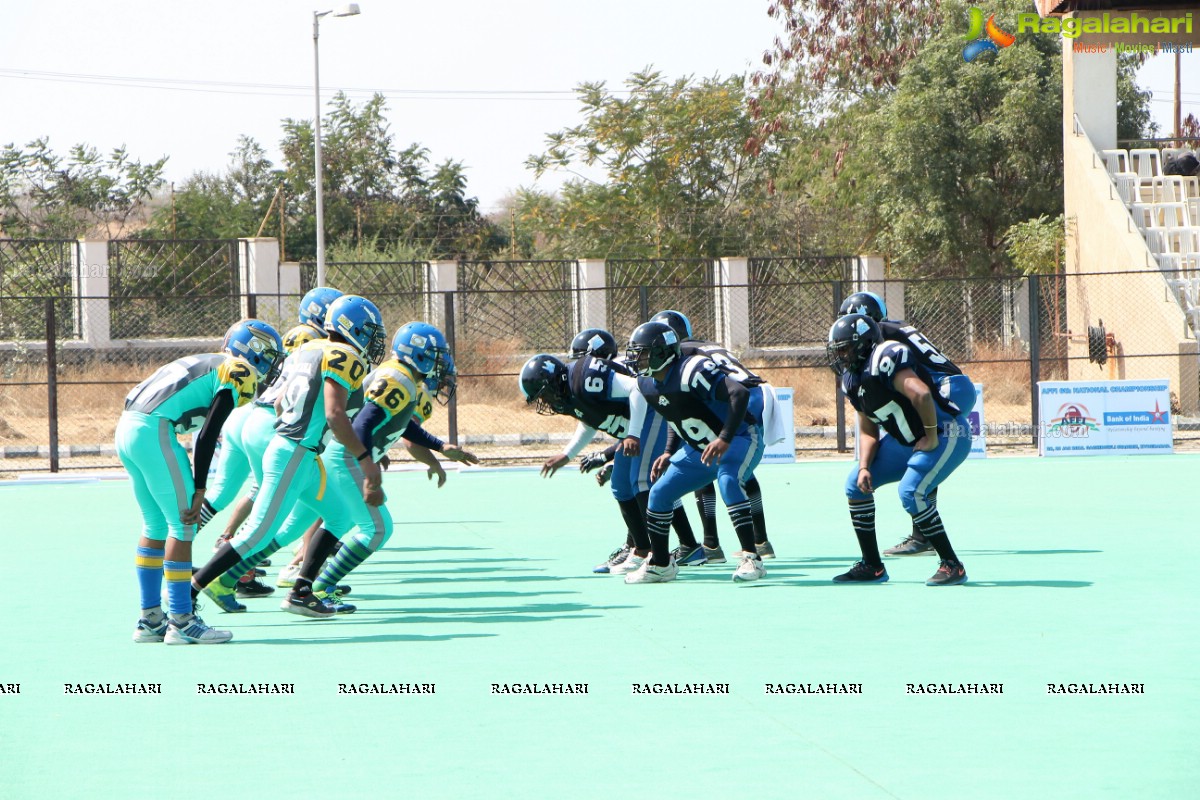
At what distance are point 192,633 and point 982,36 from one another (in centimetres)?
3146

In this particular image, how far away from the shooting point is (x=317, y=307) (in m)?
9.98

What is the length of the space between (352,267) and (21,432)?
11733mm

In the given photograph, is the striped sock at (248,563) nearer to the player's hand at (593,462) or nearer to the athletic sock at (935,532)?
the player's hand at (593,462)

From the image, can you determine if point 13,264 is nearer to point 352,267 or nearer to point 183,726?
point 352,267

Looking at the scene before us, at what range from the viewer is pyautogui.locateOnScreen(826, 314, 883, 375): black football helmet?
Result: 9758 mm

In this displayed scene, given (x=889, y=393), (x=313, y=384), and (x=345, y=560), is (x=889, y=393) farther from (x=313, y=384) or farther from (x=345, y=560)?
(x=313, y=384)

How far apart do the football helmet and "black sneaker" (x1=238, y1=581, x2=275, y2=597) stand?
2.96 metres

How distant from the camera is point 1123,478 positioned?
1784cm

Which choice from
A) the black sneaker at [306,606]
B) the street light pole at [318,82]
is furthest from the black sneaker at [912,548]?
the street light pole at [318,82]

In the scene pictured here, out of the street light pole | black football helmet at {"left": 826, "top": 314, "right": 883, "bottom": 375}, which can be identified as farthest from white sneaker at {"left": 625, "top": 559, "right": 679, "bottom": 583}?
the street light pole

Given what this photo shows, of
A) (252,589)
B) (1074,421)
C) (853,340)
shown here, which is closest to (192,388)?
(252,589)

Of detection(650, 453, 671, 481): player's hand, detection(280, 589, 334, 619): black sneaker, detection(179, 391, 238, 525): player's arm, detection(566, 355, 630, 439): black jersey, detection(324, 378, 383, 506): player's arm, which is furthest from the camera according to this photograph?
detection(566, 355, 630, 439): black jersey

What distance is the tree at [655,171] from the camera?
140ft

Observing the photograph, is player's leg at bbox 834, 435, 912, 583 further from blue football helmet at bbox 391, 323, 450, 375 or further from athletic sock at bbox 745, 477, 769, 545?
blue football helmet at bbox 391, 323, 450, 375
